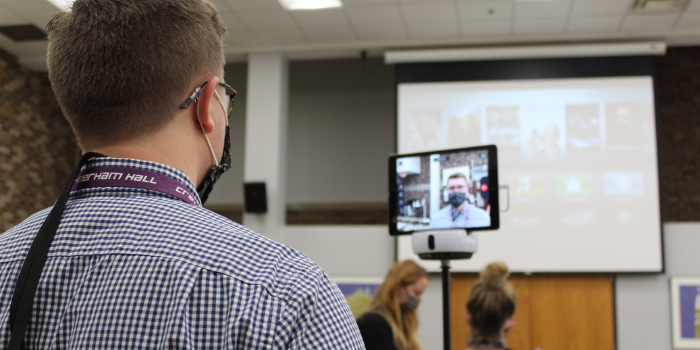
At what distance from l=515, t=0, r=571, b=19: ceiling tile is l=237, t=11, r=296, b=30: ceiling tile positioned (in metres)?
2.12

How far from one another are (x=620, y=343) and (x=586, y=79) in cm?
249

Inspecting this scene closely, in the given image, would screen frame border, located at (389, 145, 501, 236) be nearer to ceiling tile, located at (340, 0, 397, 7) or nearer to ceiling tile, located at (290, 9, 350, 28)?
ceiling tile, located at (340, 0, 397, 7)

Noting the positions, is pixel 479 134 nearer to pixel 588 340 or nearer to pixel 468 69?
pixel 468 69

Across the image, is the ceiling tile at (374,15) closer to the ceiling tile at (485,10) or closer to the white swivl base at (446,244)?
the ceiling tile at (485,10)

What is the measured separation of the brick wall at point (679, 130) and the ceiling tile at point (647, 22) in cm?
116

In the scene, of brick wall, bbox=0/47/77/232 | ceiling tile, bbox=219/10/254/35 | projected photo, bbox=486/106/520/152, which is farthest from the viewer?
brick wall, bbox=0/47/77/232

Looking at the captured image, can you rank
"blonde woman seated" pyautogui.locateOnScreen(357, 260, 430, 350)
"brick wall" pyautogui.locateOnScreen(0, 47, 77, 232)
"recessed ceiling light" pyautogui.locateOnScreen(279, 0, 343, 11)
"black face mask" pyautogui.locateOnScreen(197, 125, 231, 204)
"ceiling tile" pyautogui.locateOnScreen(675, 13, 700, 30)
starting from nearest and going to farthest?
"black face mask" pyautogui.locateOnScreen(197, 125, 231, 204), "blonde woman seated" pyautogui.locateOnScreen(357, 260, 430, 350), "recessed ceiling light" pyautogui.locateOnScreen(279, 0, 343, 11), "ceiling tile" pyautogui.locateOnScreen(675, 13, 700, 30), "brick wall" pyautogui.locateOnScreen(0, 47, 77, 232)

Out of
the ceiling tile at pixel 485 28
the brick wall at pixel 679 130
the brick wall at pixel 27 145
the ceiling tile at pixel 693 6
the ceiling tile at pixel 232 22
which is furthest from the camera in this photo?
the brick wall at pixel 679 130

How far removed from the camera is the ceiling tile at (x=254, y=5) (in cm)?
518

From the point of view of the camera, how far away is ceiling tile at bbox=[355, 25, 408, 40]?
569 centimetres

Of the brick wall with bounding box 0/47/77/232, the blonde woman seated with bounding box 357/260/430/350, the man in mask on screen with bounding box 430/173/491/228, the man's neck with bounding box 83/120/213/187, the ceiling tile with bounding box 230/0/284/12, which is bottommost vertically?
the blonde woman seated with bounding box 357/260/430/350

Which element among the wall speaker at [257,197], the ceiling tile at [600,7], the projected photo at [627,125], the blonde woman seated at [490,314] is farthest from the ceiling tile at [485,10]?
the blonde woman seated at [490,314]

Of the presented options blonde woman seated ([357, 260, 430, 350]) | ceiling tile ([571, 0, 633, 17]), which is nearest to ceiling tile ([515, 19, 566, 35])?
ceiling tile ([571, 0, 633, 17])

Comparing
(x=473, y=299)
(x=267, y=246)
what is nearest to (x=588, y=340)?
(x=473, y=299)
